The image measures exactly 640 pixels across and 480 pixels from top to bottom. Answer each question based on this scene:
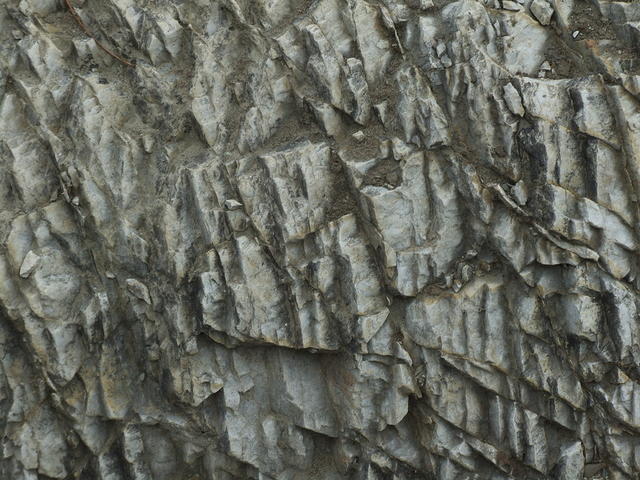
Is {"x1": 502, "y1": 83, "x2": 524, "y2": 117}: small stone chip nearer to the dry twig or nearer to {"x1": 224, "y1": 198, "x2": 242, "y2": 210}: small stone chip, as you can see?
{"x1": 224, "y1": 198, "x2": 242, "y2": 210}: small stone chip

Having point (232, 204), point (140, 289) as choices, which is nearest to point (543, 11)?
point (232, 204)

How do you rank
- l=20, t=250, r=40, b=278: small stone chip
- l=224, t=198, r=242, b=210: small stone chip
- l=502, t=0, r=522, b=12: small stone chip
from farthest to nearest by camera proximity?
l=20, t=250, r=40, b=278: small stone chip
l=502, t=0, r=522, b=12: small stone chip
l=224, t=198, r=242, b=210: small stone chip

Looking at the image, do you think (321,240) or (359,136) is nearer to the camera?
(321,240)

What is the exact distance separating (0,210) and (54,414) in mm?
2990

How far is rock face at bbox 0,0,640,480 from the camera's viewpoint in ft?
32.3

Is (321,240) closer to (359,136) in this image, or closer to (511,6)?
(359,136)

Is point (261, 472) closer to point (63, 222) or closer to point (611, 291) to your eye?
point (63, 222)

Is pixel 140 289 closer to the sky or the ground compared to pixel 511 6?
closer to the ground

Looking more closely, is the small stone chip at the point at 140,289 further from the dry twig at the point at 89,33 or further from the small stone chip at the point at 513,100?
the small stone chip at the point at 513,100

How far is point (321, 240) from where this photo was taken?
33.5 feet

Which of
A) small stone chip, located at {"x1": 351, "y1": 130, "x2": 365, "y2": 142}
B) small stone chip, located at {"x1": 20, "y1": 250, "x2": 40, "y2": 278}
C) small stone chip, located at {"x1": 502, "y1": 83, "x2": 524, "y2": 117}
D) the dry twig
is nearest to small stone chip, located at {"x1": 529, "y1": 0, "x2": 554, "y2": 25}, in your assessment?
small stone chip, located at {"x1": 502, "y1": 83, "x2": 524, "y2": 117}

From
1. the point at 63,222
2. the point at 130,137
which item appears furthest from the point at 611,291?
the point at 63,222

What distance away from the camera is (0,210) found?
11000mm

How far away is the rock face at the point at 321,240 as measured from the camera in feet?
32.3
